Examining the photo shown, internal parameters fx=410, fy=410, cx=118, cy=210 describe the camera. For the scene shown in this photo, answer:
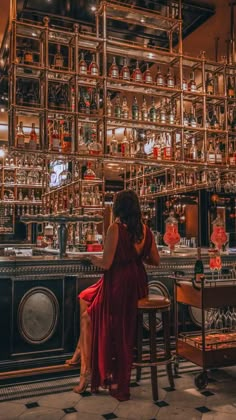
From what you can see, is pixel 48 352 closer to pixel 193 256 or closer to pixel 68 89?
pixel 193 256

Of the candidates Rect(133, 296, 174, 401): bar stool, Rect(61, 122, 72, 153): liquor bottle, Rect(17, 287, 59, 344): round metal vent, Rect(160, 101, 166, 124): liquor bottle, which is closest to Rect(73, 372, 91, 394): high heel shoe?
Rect(133, 296, 174, 401): bar stool

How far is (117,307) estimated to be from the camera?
280 centimetres

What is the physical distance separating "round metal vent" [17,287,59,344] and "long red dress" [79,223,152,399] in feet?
2.01

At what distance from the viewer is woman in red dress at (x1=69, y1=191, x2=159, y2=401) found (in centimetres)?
278

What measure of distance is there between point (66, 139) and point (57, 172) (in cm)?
A: 210

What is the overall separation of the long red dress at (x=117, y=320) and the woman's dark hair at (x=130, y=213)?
59 millimetres

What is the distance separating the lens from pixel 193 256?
13.2ft

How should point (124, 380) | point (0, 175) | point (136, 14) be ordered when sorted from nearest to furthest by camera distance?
point (124, 380) < point (136, 14) < point (0, 175)

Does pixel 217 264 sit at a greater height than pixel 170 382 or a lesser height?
greater

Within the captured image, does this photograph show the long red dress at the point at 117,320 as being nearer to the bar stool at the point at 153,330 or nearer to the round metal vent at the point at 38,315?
the bar stool at the point at 153,330

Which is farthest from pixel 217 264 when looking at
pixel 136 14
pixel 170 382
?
pixel 136 14

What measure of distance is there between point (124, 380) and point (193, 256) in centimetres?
162

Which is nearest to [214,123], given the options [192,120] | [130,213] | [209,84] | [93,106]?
[192,120]

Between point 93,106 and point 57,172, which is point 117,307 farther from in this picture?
point 57,172
